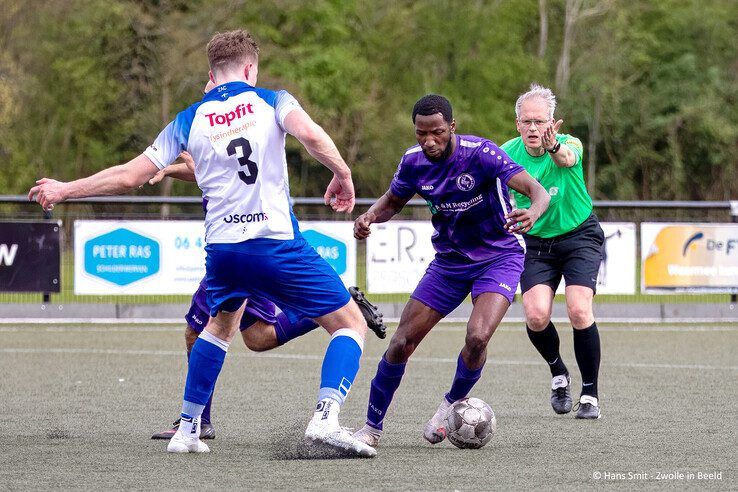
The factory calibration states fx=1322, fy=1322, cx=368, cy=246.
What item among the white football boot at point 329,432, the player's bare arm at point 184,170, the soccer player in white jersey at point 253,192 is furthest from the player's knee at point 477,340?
the player's bare arm at point 184,170

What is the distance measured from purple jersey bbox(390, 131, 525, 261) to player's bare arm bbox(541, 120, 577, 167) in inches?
38.4

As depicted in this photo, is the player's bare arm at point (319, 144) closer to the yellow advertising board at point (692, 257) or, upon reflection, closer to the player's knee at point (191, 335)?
the player's knee at point (191, 335)

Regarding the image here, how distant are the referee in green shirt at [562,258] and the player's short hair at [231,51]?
8.26ft

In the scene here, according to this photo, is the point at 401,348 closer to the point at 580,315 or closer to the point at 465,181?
the point at 465,181

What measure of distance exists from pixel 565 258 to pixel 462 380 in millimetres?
1818

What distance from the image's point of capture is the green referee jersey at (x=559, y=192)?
8844 millimetres

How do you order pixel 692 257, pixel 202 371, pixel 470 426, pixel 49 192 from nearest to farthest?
pixel 49 192 → pixel 202 371 → pixel 470 426 → pixel 692 257

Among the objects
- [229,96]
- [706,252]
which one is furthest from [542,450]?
[706,252]

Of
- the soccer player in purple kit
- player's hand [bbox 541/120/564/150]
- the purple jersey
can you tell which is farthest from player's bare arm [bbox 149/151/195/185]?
player's hand [bbox 541/120/564/150]

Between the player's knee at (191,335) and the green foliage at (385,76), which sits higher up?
the green foliage at (385,76)

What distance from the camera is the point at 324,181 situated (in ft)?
167

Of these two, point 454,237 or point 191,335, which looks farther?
point 191,335

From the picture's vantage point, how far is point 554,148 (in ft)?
27.4

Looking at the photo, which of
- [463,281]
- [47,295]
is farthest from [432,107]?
[47,295]
